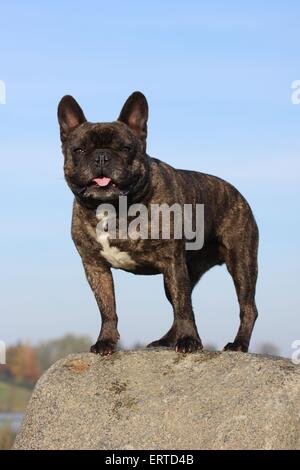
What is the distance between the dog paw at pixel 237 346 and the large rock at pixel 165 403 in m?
0.80

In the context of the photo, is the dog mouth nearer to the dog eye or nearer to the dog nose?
the dog nose

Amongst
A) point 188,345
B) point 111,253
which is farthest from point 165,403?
point 111,253

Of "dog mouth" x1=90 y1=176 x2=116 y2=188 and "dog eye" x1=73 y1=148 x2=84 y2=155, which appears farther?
"dog eye" x1=73 y1=148 x2=84 y2=155

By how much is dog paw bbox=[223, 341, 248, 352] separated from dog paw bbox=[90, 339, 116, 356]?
1.63 m

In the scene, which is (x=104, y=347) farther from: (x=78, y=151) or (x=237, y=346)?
(x=78, y=151)

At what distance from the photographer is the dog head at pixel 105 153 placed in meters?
11.7

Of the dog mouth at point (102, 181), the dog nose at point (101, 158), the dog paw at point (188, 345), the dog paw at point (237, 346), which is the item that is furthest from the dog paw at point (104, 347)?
the dog nose at point (101, 158)

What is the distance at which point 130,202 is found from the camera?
12070 millimetres

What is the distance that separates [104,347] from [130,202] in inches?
77.0

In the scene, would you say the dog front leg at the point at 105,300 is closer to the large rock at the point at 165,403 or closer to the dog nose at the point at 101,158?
the large rock at the point at 165,403

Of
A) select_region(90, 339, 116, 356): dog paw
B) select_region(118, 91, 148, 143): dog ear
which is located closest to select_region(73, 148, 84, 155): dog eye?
select_region(118, 91, 148, 143): dog ear

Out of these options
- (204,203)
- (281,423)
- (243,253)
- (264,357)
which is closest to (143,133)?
(204,203)

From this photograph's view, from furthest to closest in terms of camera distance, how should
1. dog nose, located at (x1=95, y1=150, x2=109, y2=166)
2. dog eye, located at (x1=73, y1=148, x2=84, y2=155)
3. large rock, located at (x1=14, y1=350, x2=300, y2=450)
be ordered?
1. dog eye, located at (x1=73, y1=148, x2=84, y2=155)
2. dog nose, located at (x1=95, y1=150, x2=109, y2=166)
3. large rock, located at (x1=14, y1=350, x2=300, y2=450)

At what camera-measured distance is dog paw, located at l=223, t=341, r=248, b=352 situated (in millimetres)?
12969
